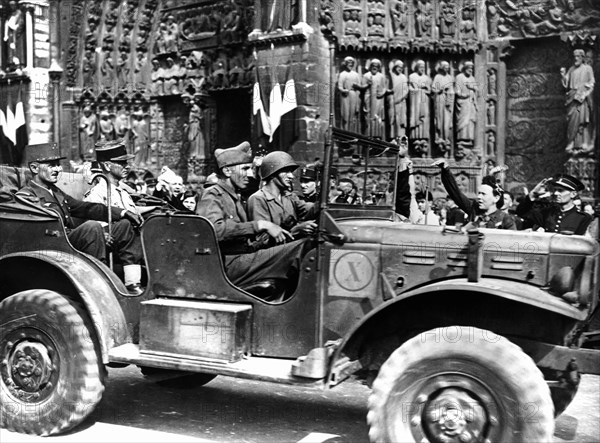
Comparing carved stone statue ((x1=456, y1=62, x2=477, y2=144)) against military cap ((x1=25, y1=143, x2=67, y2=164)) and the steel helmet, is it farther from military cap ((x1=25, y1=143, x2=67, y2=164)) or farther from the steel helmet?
military cap ((x1=25, y1=143, x2=67, y2=164))

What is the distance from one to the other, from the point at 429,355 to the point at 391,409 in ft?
1.23

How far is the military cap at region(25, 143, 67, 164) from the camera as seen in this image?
20.0 feet

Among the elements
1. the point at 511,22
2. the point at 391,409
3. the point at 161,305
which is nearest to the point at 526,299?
the point at 391,409

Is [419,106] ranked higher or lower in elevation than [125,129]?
higher

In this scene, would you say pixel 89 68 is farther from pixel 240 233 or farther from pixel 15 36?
pixel 240 233

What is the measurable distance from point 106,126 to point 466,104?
918 centimetres

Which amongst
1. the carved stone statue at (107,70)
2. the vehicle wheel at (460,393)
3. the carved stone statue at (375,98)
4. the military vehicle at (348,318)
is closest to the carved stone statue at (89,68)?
the carved stone statue at (107,70)

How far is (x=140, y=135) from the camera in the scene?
60.2ft

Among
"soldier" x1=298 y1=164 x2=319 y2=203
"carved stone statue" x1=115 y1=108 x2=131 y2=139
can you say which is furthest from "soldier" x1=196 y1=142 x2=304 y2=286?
"carved stone statue" x1=115 y1=108 x2=131 y2=139

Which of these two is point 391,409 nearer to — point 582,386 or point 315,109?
point 582,386

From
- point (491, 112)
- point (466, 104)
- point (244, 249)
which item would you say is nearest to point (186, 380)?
point (244, 249)

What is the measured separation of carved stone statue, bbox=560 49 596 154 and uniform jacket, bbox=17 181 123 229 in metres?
10.1

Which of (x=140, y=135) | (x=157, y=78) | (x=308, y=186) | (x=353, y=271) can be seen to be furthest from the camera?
(x=140, y=135)

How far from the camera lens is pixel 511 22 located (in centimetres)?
1445
